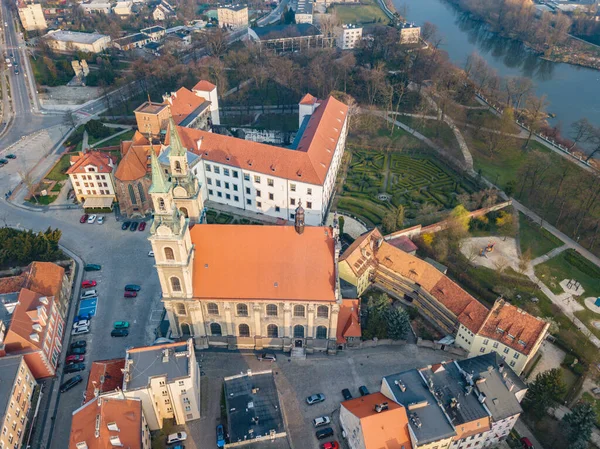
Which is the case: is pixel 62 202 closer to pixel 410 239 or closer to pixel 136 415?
pixel 136 415

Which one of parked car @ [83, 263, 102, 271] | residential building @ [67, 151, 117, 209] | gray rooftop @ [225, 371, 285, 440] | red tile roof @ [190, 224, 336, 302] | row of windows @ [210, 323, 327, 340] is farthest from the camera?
residential building @ [67, 151, 117, 209]

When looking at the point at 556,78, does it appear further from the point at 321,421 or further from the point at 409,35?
the point at 321,421

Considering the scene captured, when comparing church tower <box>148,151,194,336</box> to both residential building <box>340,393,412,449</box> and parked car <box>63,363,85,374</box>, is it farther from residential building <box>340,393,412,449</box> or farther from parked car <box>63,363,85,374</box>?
residential building <box>340,393,412,449</box>

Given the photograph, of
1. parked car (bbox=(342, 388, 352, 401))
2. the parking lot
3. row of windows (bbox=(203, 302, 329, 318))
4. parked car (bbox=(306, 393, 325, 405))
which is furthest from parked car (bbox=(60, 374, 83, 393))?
parked car (bbox=(342, 388, 352, 401))

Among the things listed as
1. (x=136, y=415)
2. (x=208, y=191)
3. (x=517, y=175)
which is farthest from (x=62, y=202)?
(x=517, y=175)

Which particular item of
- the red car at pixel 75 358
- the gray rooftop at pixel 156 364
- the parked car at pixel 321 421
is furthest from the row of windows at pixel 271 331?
the red car at pixel 75 358
